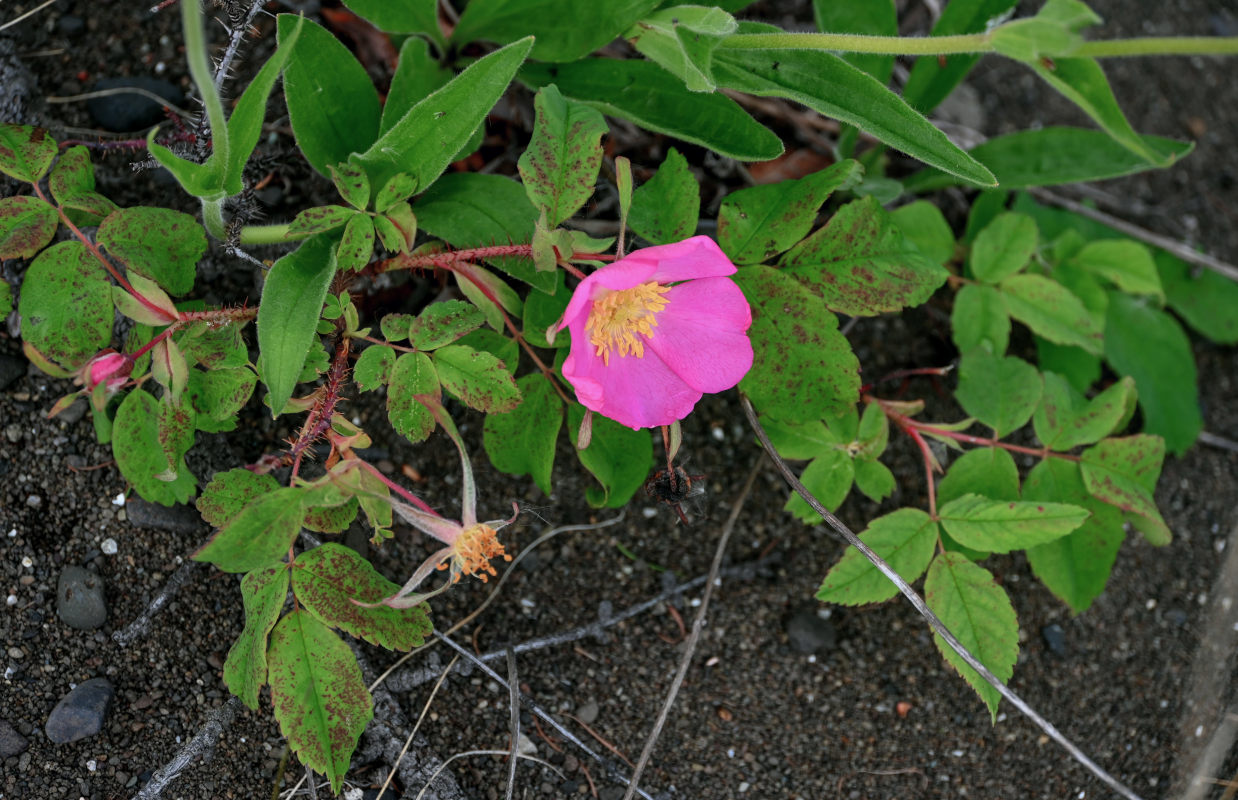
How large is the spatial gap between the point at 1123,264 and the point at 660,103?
1.23 m

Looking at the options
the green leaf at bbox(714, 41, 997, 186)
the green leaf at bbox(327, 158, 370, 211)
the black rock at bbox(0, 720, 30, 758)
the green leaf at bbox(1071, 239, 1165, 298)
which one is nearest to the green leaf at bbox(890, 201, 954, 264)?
the green leaf at bbox(1071, 239, 1165, 298)

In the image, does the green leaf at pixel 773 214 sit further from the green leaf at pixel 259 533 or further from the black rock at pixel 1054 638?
the black rock at pixel 1054 638

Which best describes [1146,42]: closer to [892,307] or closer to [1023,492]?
[892,307]

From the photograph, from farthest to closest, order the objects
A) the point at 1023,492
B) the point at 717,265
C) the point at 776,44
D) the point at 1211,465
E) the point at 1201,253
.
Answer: the point at 1201,253, the point at 1211,465, the point at 1023,492, the point at 776,44, the point at 717,265

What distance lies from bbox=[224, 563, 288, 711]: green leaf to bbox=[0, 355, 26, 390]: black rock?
70cm

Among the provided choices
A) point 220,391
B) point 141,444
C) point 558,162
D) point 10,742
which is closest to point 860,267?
point 558,162

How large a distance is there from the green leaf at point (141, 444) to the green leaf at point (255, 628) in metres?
0.23

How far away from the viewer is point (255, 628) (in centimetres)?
156

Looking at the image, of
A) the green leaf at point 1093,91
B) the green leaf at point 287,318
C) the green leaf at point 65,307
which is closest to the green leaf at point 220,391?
the green leaf at point 287,318

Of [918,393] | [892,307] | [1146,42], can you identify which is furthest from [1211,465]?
[1146,42]

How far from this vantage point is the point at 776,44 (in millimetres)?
1732

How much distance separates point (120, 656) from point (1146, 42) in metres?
2.01

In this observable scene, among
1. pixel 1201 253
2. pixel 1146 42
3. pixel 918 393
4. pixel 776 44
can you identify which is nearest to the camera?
pixel 1146 42

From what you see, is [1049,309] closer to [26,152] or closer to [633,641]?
[633,641]
